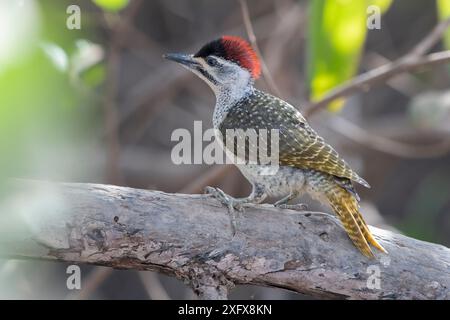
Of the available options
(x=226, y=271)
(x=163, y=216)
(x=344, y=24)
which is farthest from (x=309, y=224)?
(x=344, y=24)

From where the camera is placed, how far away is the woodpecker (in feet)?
11.3

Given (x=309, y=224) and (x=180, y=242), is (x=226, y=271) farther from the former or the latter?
(x=309, y=224)

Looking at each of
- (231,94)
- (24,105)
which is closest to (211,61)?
(231,94)

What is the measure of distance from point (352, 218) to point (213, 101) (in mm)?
4227

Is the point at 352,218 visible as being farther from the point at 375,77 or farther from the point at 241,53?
the point at 375,77

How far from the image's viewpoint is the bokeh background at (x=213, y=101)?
4.68m

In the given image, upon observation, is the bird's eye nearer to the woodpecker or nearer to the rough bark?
the woodpecker

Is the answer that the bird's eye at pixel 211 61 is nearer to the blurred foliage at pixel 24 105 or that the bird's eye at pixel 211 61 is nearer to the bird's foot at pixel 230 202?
the bird's foot at pixel 230 202

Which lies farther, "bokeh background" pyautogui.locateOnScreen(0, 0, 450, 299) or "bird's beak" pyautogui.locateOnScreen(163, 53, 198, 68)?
"bokeh background" pyautogui.locateOnScreen(0, 0, 450, 299)

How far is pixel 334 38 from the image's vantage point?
4363 millimetres

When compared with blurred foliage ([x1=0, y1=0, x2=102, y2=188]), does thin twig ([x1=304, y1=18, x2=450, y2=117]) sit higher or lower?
higher

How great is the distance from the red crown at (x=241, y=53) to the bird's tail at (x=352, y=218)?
1014 mm

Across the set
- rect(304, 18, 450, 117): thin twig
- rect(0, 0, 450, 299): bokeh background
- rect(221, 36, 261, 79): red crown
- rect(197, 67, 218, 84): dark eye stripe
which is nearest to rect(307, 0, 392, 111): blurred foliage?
rect(0, 0, 450, 299): bokeh background

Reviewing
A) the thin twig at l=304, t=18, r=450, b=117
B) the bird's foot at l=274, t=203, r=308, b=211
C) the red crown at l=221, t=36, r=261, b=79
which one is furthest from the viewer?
the thin twig at l=304, t=18, r=450, b=117
